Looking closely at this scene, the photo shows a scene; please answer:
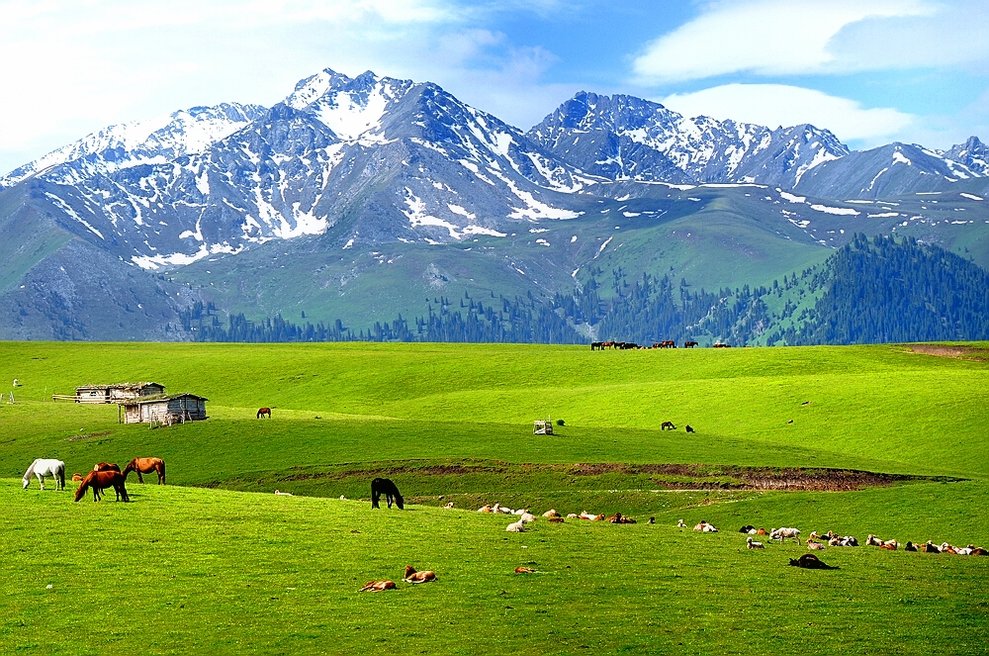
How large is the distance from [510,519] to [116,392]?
91807 mm

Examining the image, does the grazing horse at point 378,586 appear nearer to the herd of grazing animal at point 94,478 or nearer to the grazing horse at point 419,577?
the grazing horse at point 419,577

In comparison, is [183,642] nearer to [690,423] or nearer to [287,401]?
[690,423]

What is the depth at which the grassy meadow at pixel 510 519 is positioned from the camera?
107 feet

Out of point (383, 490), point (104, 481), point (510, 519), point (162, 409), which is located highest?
point (162, 409)

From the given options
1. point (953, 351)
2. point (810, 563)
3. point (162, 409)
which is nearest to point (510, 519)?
point (810, 563)

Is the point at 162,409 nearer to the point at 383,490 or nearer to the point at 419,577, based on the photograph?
the point at 383,490

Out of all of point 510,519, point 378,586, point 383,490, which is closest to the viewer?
point 378,586

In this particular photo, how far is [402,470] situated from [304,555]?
4220 centimetres

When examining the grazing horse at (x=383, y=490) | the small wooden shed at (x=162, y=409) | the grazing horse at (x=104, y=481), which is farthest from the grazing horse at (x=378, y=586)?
the small wooden shed at (x=162, y=409)

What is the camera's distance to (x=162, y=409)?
107625 mm

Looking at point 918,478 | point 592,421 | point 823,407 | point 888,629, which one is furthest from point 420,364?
point 888,629

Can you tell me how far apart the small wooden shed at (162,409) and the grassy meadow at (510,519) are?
3.24 m

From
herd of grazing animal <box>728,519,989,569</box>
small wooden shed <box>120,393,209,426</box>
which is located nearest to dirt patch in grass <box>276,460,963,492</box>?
herd of grazing animal <box>728,519,989,569</box>

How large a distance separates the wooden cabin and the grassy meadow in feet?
17.6
